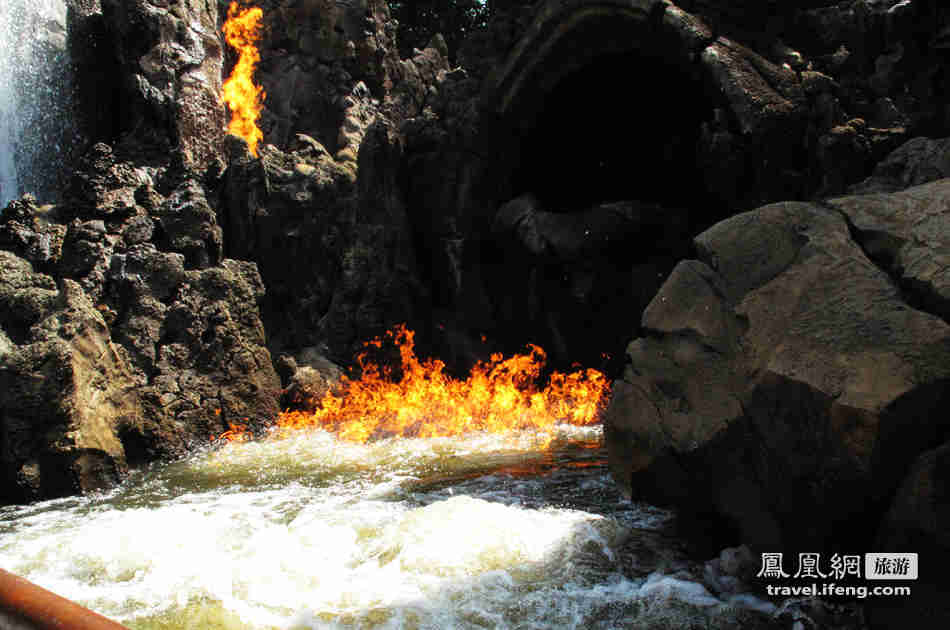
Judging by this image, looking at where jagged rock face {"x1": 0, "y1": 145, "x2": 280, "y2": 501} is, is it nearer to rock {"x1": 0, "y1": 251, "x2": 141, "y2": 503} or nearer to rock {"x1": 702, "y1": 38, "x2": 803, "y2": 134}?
rock {"x1": 0, "y1": 251, "x2": 141, "y2": 503}

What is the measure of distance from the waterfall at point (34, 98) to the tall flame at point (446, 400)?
704cm

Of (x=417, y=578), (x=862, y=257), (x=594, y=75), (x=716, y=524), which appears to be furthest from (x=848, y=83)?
(x=417, y=578)

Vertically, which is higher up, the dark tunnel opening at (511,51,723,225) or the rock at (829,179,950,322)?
the dark tunnel opening at (511,51,723,225)

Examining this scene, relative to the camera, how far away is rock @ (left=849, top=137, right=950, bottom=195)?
17.5 feet

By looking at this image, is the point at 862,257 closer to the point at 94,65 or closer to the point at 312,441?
the point at 312,441

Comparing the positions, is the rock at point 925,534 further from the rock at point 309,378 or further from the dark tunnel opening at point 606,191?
the rock at point 309,378

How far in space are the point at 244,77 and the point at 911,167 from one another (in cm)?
1252

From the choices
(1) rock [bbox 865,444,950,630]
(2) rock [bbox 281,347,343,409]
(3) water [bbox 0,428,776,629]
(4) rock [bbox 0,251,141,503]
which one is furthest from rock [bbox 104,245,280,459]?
(1) rock [bbox 865,444,950,630]

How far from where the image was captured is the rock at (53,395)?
20.5 feet

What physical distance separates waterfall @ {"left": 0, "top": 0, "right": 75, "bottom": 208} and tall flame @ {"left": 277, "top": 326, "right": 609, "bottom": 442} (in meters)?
7.04

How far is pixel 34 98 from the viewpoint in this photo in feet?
38.8

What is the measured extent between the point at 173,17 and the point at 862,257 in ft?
37.2

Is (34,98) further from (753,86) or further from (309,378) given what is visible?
(753,86)

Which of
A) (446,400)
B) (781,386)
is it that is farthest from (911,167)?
(446,400)
